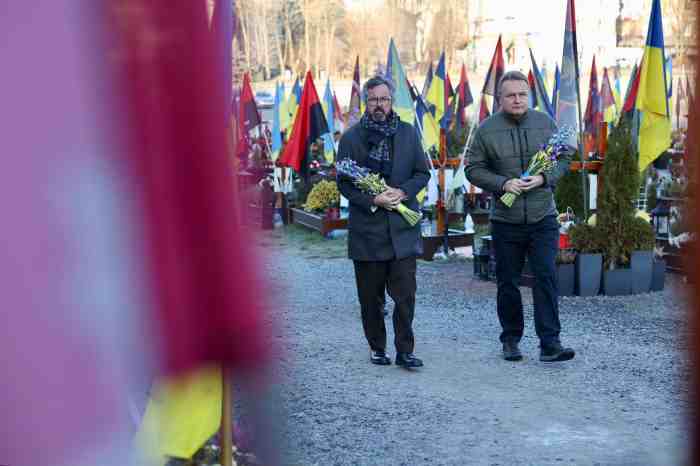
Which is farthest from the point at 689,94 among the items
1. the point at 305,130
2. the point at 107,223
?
the point at 305,130

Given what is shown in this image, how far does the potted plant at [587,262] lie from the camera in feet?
30.6

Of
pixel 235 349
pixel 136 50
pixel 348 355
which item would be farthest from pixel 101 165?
pixel 348 355

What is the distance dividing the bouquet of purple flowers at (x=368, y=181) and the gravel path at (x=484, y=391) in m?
0.82

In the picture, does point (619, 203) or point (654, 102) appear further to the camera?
point (654, 102)

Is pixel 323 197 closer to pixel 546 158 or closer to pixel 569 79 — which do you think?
pixel 569 79

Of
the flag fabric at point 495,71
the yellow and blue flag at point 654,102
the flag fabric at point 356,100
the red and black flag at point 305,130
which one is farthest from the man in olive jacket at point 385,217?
the flag fabric at point 356,100

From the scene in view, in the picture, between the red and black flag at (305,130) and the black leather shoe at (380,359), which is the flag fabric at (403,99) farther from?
the black leather shoe at (380,359)

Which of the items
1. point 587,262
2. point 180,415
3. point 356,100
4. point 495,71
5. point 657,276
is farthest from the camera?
point 356,100

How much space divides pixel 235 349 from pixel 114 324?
0.81ft

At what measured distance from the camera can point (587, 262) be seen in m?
9.32

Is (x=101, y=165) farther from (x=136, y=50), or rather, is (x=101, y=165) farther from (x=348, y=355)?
(x=348, y=355)

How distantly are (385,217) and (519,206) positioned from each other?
2.85 ft

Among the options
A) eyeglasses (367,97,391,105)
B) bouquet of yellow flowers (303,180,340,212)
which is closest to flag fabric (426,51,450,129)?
bouquet of yellow flowers (303,180,340,212)

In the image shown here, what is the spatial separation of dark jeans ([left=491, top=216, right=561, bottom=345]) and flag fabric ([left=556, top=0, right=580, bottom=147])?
358 centimetres
